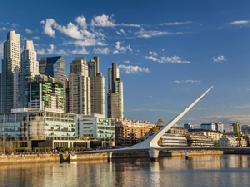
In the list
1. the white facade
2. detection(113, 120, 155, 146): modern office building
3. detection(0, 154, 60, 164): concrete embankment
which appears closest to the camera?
detection(0, 154, 60, 164): concrete embankment

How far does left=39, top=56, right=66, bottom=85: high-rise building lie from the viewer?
182812mm

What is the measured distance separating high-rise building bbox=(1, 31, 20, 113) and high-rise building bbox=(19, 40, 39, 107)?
2.03 metres

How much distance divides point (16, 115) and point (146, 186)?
75404mm

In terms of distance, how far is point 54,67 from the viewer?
184000mm

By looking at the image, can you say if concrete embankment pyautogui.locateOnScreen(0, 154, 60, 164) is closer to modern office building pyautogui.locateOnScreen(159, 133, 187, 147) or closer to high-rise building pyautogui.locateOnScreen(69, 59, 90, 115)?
modern office building pyautogui.locateOnScreen(159, 133, 187, 147)

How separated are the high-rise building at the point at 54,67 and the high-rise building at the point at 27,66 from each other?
3.02 meters

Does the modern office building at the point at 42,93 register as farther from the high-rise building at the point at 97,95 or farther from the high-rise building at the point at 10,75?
the high-rise building at the point at 97,95

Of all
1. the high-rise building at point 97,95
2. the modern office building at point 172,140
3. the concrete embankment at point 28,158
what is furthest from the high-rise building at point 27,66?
the concrete embankment at point 28,158

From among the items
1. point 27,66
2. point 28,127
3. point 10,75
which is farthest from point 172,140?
point 28,127

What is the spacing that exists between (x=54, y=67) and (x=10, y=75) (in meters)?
18.4

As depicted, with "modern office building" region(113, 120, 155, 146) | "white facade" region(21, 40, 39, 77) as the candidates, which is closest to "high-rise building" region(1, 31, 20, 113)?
"white facade" region(21, 40, 39, 77)

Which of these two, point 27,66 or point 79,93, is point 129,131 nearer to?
point 79,93

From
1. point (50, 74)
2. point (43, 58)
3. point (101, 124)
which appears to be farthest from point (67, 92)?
point (101, 124)

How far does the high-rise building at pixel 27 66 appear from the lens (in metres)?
164
